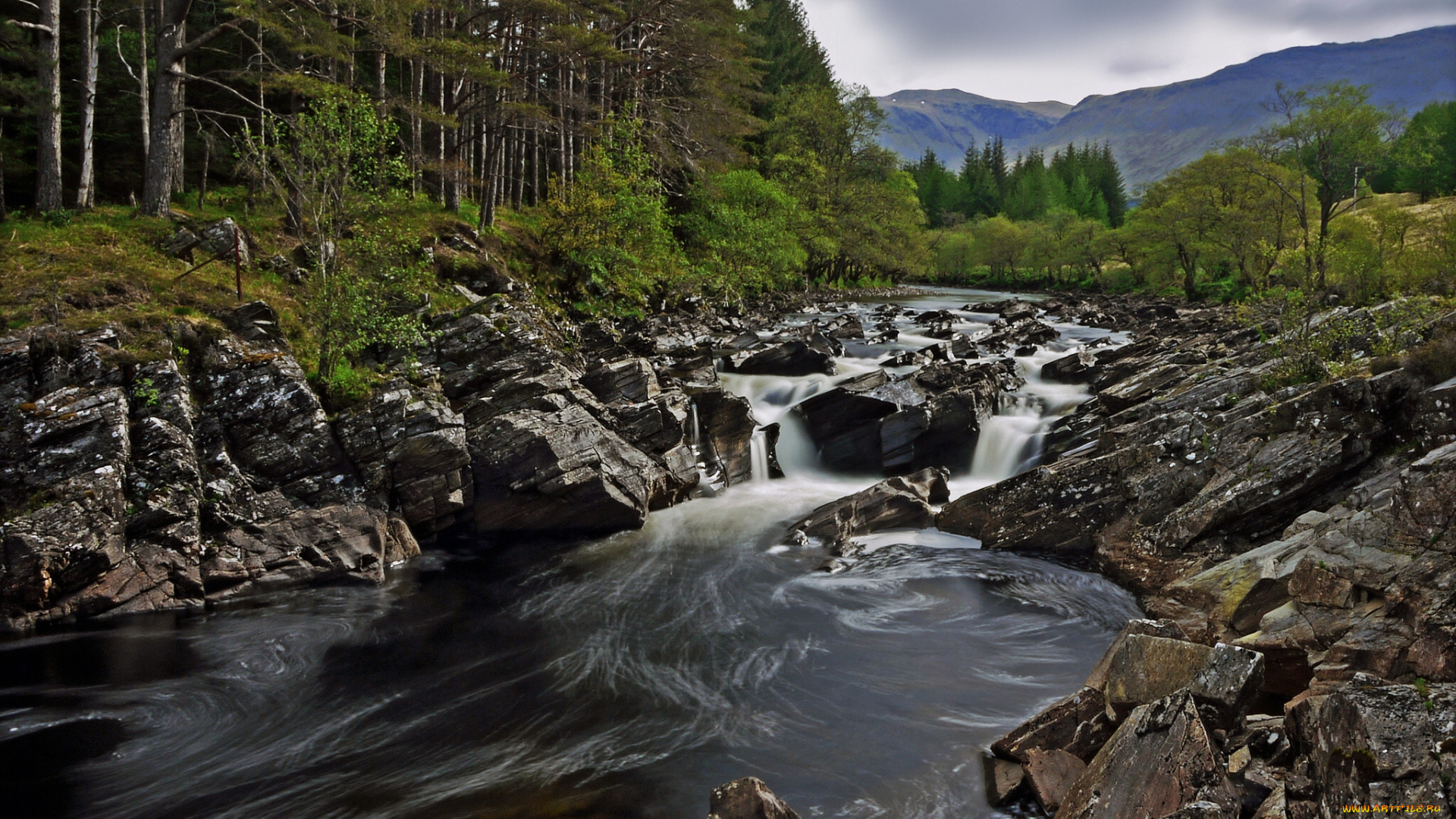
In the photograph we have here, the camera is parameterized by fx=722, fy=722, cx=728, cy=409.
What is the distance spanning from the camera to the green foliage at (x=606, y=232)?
1189 inches

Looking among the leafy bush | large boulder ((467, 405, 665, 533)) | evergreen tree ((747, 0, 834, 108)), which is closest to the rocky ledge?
the leafy bush

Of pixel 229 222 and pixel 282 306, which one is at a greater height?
pixel 229 222

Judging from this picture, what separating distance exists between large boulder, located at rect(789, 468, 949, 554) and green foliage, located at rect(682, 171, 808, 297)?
2267 centimetres

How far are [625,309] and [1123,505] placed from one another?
21677 mm

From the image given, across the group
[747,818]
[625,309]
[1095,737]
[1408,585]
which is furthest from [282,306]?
[1408,585]

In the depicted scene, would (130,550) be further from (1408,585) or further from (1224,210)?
(1224,210)

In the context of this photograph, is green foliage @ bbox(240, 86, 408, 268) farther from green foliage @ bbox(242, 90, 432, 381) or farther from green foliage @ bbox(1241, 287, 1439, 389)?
green foliage @ bbox(1241, 287, 1439, 389)

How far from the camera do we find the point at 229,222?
2039 centimetres

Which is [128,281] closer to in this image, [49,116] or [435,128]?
[49,116]

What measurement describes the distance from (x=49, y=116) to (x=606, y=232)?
17.8 meters

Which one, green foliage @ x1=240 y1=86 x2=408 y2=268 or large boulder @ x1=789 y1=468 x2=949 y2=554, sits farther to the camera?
green foliage @ x1=240 y1=86 x2=408 y2=268

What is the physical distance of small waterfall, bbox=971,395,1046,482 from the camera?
2083cm

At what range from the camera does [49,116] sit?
71.4 ft

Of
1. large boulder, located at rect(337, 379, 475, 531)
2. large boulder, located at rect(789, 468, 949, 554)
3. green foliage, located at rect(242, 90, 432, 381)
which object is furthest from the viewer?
green foliage, located at rect(242, 90, 432, 381)
